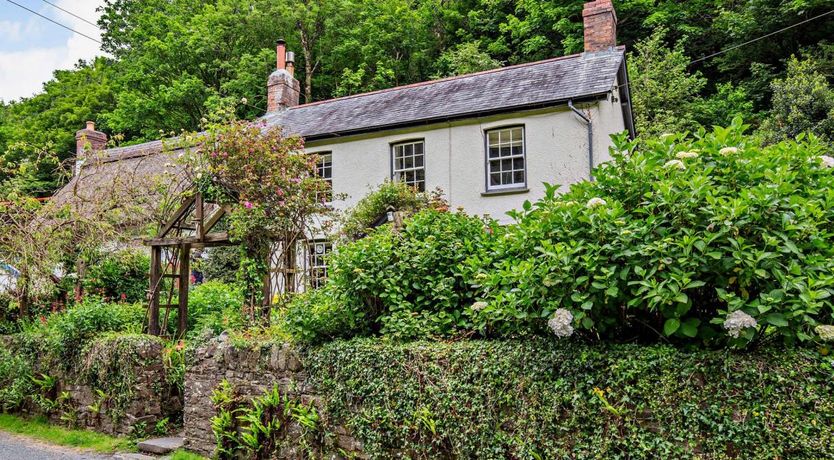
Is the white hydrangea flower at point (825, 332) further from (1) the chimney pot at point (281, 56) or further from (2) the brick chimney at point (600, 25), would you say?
(1) the chimney pot at point (281, 56)

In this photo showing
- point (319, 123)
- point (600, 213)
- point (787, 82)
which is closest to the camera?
point (600, 213)

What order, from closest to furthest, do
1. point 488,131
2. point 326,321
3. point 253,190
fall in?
point 326,321, point 253,190, point 488,131

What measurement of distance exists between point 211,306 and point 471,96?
8662 millimetres

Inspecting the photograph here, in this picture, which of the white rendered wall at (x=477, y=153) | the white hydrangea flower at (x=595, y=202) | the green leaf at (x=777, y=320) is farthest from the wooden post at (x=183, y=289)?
A: the green leaf at (x=777, y=320)

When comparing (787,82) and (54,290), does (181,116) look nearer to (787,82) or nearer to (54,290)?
(54,290)

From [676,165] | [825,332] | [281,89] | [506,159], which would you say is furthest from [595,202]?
[281,89]

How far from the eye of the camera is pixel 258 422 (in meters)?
5.96

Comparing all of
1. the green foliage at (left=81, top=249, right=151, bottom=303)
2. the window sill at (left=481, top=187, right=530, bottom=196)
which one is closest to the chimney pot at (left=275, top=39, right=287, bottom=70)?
the window sill at (left=481, top=187, right=530, bottom=196)

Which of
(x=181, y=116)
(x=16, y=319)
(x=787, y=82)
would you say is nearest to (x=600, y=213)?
(x=16, y=319)

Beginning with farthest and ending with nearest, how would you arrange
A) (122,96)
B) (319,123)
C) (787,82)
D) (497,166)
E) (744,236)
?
(122,96), (787,82), (319,123), (497,166), (744,236)

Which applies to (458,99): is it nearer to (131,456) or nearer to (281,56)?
(281,56)

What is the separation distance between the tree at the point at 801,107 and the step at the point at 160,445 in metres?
17.9

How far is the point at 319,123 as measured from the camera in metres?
17.0

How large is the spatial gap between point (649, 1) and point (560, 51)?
416cm
